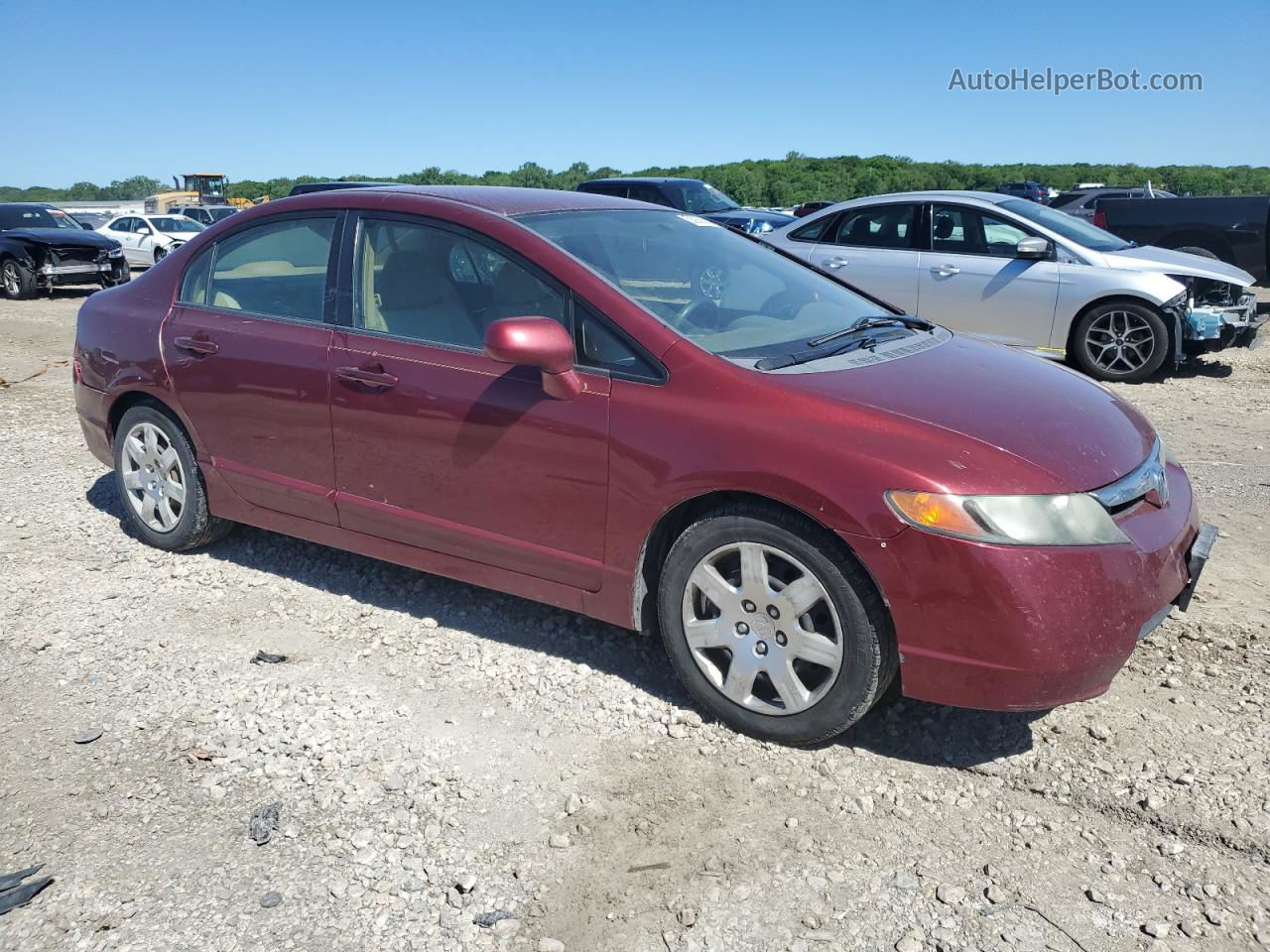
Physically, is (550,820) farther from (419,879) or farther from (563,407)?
(563,407)

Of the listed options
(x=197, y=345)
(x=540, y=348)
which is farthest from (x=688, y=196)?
(x=540, y=348)

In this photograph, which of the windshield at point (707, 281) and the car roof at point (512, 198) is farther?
the car roof at point (512, 198)

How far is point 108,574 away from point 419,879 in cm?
287

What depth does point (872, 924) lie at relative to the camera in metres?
2.63

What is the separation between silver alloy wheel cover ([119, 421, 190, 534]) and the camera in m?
4.95

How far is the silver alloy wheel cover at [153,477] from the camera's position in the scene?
4.95 metres

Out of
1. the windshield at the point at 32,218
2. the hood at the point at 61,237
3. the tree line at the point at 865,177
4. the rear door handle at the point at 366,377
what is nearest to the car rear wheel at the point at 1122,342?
the rear door handle at the point at 366,377

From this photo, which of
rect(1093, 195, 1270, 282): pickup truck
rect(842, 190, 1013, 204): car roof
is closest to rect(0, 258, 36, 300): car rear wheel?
rect(842, 190, 1013, 204): car roof

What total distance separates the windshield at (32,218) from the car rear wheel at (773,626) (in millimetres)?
19668

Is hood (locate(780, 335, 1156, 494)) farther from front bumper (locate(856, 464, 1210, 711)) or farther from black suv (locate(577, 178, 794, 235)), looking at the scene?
black suv (locate(577, 178, 794, 235))

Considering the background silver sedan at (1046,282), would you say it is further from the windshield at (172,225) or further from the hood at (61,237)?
the windshield at (172,225)

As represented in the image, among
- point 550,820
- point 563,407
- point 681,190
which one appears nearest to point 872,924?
point 550,820

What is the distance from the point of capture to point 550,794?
10.5 ft

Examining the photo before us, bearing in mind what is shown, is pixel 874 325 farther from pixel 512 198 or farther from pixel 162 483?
pixel 162 483
